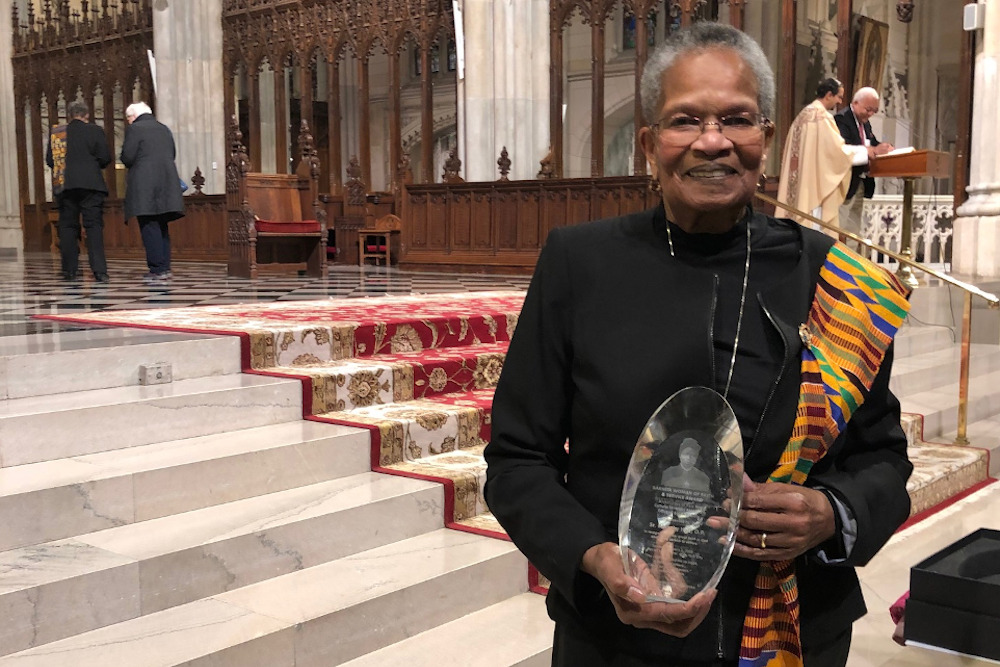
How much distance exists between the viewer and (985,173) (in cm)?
905

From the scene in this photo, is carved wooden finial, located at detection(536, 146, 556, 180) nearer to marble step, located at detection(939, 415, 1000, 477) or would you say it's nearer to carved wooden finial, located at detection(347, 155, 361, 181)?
carved wooden finial, located at detection(347, 155, 361, 181)

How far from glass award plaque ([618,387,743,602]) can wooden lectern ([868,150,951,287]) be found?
19.7ft

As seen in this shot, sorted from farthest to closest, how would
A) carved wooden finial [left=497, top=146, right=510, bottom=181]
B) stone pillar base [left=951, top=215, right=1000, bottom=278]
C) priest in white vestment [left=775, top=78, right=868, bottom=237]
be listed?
carved wooden finial [left=497, top=146, right=510, bottom=181] → stone pillar base [left=951, top=215, right=1000, bottom=278] → priest in white vestment [left=775, top=78, right=868, bottom=237]

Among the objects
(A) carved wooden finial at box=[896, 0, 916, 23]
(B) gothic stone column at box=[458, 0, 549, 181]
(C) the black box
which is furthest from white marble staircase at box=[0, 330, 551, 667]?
(B) gothic stone column at box=[458, 0, 549, 181]

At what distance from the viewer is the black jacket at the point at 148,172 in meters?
8.68

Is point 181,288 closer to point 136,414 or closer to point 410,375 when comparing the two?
point 410,375

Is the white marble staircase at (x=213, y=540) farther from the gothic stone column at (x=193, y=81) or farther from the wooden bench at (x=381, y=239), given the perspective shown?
the gothic stone column at (x=193, y=81)

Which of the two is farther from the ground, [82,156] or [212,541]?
[82,156]

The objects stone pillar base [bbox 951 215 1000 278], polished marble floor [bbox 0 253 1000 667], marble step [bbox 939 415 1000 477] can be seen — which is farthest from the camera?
stone pillar base [bbox 951 215 1000 278]

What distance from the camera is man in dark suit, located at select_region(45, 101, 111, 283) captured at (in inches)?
327

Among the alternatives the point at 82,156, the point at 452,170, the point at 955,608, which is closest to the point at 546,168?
the point at 452,170

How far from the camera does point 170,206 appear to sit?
345 inches

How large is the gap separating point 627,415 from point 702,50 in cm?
40

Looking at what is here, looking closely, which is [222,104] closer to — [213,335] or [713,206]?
[213,335]
